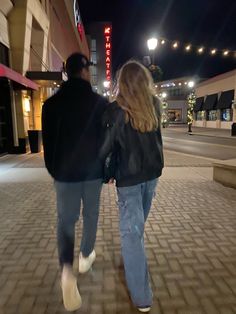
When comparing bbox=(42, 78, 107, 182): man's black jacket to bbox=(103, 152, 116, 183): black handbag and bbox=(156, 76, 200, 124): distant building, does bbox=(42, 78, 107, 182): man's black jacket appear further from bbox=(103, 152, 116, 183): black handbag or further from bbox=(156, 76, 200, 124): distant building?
bbox=(156, 76, 200, 124): distant building

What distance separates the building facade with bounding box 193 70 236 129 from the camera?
33.6 metres

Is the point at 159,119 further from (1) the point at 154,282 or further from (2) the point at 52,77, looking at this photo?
(2) the point at 52,77

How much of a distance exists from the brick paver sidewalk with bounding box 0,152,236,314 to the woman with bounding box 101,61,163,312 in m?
0.43

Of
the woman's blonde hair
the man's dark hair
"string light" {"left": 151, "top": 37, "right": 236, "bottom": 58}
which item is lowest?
the woman's blonde hair

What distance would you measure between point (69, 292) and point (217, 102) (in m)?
37.6

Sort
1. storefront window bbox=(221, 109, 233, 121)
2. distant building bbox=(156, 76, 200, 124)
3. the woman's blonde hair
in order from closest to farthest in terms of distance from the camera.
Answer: the woman's blonde hair
storefront window bbox=(221, 109, 233, 121)
distant building bbox=(156, 76, 200, 124)

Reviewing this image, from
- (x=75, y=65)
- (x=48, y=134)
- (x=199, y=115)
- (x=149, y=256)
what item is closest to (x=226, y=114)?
(x=199, y=115)

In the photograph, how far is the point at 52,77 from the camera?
13406mm

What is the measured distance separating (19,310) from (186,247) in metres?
2.06

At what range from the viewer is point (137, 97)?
2.35 m

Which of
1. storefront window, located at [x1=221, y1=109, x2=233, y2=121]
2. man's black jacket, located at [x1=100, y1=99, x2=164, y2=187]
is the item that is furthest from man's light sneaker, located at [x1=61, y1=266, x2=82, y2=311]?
storefront window, located at [x1=221, y1=109, x2=233, y2=121]

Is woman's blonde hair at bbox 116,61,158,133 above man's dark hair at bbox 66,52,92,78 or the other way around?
the other way around

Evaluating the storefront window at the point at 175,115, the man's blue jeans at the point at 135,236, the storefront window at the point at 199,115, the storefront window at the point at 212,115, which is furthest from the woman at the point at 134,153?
the storefront window at the point at 175,115

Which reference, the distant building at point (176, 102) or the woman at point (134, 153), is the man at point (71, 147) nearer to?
the woman at point (134, 153)
